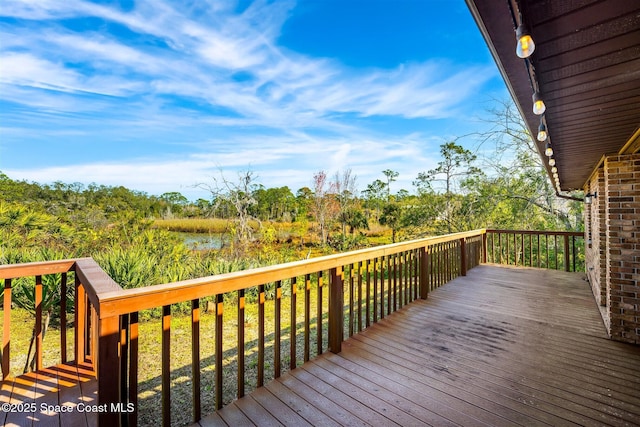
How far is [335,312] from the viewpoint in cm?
270

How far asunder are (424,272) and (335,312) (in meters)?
2.15

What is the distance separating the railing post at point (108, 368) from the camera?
1.35 metres

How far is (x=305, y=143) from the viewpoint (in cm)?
1544

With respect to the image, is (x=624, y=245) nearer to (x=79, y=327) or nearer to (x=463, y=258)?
(x=463, y=258)

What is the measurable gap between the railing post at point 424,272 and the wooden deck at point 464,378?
590 mm

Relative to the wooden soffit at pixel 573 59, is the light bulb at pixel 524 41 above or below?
below

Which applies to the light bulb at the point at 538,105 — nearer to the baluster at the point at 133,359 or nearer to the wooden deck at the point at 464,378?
the wooden deck at the point at 464,378

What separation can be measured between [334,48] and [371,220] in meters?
7.47

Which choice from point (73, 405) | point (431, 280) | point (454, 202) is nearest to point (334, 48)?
point (454, 202)

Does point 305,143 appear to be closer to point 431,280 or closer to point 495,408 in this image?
point 431,280

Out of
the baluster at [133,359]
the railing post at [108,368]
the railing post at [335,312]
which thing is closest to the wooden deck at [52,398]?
the baluster at [133,359]

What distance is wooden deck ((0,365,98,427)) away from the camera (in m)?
1.68

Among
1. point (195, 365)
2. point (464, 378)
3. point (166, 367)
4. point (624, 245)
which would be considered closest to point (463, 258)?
point (624, 245)

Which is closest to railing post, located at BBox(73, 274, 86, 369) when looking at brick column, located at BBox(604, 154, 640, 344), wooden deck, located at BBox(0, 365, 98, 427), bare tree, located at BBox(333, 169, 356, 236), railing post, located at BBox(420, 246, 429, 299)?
wooden deck, located at BBox(0, 365, 98, 427)
